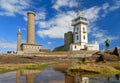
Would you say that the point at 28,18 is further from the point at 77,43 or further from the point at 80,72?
the point at 80,72

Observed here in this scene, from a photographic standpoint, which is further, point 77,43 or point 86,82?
point 77,43

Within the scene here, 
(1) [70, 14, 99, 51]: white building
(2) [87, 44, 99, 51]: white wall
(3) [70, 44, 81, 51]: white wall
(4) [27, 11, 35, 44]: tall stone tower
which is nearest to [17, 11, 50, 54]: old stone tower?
(4) [27, 11, 35, 44]: tall stone tower

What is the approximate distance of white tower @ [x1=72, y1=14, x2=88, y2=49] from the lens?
9233 centimetres

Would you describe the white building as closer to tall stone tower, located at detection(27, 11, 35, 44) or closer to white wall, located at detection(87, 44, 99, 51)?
white wall, located at detection(87, 44, 99, 51)

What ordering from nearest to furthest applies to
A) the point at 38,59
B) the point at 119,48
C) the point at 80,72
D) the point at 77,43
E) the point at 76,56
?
1. the point at 80,72
2. the point at 119,48
3. the point at 38,59
4. the point at 76,56
5. the point at 77,43

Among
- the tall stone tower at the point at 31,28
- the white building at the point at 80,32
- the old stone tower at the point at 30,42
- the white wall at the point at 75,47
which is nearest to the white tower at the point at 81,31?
the white building at the point at 80,32

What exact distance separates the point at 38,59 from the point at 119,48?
2756 cm

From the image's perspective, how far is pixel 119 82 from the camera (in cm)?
1540

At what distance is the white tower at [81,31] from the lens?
92.3 metres

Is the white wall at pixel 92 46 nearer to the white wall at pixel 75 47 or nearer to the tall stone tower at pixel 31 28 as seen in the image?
the white wall at pixel 75 47

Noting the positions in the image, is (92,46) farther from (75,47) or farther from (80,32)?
(80,32)

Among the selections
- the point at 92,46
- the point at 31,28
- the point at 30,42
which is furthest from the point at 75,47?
the point at 31,28

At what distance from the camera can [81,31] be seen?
93500 mm

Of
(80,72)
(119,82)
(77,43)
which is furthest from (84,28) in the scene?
(119,82)
